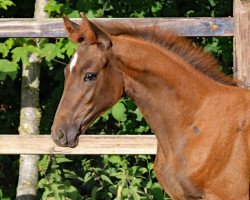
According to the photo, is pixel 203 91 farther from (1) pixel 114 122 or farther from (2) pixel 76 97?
(1) pixel 114 122

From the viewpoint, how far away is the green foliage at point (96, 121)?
6.26 meters

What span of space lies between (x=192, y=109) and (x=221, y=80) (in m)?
0.33

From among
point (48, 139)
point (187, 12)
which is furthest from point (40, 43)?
point (187, 12)

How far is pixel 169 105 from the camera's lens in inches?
189

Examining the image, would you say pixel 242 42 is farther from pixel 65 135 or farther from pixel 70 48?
pixel 65 135

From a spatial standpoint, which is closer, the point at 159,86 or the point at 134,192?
the point at 159,86

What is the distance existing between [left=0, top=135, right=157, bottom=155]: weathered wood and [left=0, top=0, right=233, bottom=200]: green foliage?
14.5 inches

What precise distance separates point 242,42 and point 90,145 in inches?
54.9

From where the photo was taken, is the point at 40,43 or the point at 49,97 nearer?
the point at 40,43

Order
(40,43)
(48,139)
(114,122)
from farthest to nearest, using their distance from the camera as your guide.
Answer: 1. (114,122)
2. (40,43)
3. (48,139)

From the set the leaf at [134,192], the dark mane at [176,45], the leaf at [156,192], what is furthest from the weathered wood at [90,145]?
the dark mane at [176,45]

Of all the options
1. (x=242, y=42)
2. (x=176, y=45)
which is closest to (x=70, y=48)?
(x=242, y=42)

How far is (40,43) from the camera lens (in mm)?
6648

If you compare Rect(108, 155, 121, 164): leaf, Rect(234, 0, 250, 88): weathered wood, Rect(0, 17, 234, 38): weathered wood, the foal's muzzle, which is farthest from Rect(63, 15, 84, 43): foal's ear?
Rect(108, 155, 121, 164): leaf
